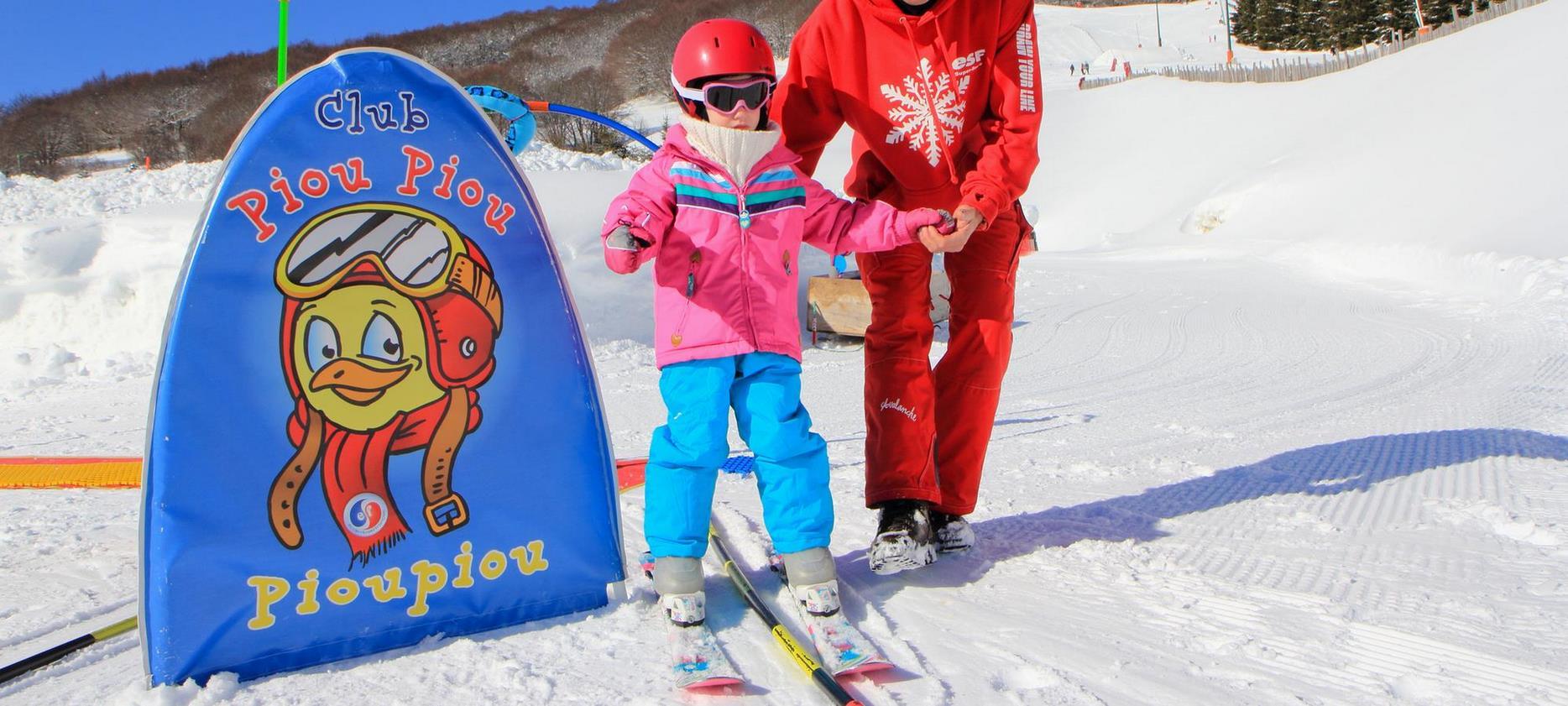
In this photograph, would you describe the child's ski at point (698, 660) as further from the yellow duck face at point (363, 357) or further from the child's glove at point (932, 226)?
the child's glove at point (932, 226)

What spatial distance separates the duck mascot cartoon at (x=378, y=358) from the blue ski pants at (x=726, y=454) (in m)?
0.42

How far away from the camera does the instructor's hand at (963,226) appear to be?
94.5 inches

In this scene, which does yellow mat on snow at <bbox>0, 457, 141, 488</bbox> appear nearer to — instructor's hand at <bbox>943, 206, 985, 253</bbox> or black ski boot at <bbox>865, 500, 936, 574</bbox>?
black ski boot at <bbox>865, 500, 936, 574</bbox>

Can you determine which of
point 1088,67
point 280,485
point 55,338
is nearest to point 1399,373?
point 280,485

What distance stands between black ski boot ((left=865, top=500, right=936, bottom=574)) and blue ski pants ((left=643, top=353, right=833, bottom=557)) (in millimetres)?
221

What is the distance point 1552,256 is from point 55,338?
13.2m

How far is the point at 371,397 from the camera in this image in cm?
218

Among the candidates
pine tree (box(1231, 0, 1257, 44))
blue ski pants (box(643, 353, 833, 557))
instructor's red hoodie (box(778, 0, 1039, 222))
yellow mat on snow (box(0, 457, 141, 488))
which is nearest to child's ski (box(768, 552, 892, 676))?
blue ski pants (box(643, 353, 833, 557))

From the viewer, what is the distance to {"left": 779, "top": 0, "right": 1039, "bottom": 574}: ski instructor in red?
2.68 meters

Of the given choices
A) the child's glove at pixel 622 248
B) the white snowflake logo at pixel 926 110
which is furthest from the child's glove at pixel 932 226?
the child's glove at pixel 622 248

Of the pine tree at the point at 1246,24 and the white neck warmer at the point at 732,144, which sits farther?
the pine tree at the point at 1246,24

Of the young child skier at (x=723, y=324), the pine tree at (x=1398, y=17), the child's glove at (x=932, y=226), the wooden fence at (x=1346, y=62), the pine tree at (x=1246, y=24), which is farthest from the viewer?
the pine tree at (x=1246, y=24)

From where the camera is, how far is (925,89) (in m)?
2.71

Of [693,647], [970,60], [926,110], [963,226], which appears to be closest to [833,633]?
[693,647]
